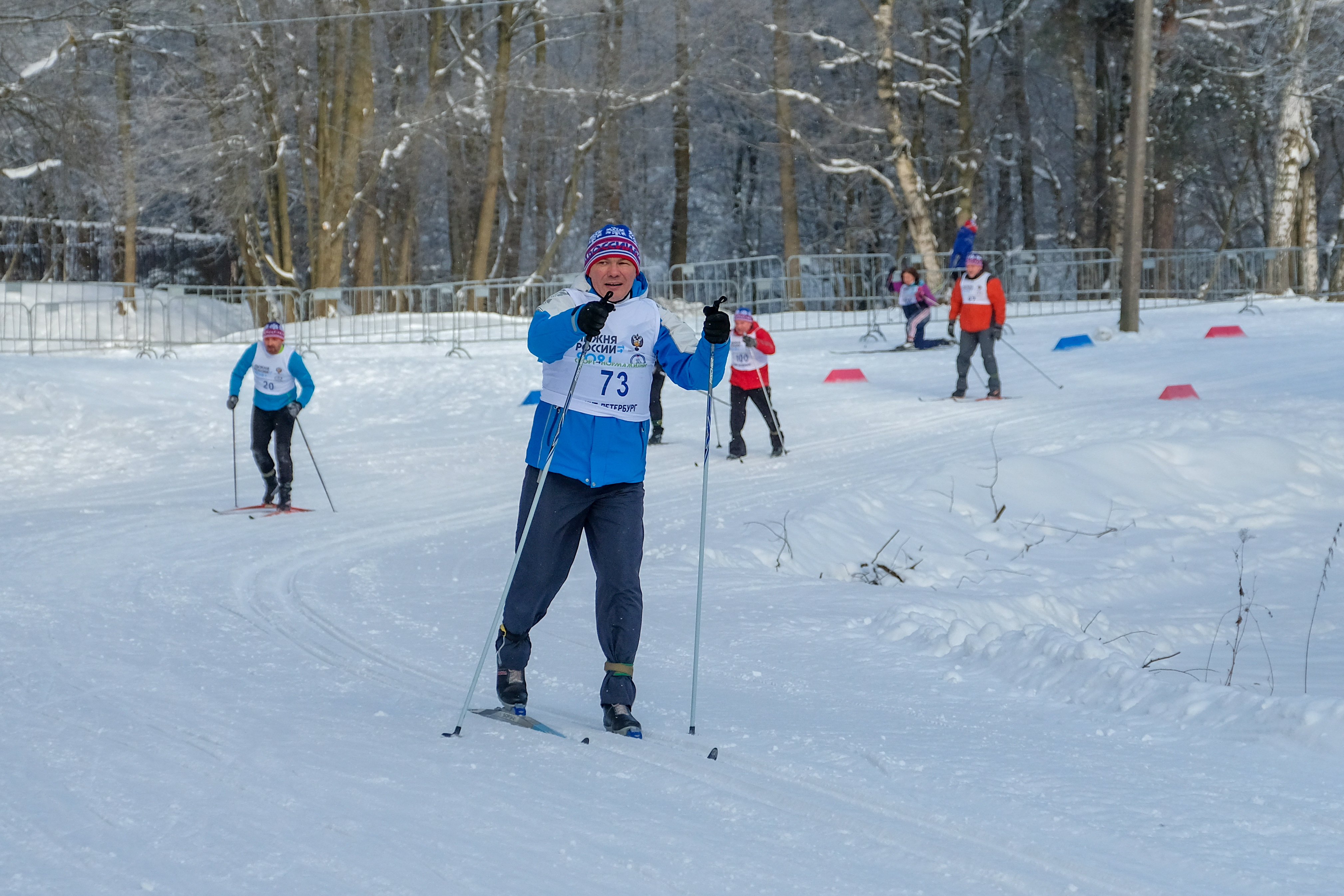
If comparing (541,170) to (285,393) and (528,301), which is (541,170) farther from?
(285,393)

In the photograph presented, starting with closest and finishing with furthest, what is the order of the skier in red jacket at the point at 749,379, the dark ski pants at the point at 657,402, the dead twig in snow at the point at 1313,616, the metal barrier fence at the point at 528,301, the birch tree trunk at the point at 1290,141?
the dead twig in snow at the point at 1313,616
the skier in red jacket at the point at 749,379
the dark ski pants at the point at 657,402
the birch tree trunk at the point at 1290,141
the metal barrier fence at the point at 528,301

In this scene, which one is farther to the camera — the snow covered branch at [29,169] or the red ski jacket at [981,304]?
the snow covered branch at [29,169]

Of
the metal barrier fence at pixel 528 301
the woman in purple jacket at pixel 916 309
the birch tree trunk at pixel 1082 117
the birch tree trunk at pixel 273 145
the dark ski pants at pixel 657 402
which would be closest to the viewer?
the dark ski pants at pixel 657 402

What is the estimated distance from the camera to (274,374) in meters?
11.9

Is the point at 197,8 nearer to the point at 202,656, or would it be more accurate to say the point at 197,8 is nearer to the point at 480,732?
the point at 202,656

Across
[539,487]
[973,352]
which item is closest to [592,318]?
[539,487]

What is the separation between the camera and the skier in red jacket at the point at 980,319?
15.6 meters

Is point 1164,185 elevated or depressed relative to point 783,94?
depressed

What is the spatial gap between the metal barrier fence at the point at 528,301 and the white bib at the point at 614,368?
58.6ft

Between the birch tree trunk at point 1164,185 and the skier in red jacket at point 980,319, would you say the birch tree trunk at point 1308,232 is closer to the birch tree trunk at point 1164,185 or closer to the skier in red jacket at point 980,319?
the birch tree trunk at point 1164,185

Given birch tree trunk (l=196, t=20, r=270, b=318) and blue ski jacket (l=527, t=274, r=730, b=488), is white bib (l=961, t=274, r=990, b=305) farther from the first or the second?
birch tree trunk (l=196, t=20, r=270, b=318)

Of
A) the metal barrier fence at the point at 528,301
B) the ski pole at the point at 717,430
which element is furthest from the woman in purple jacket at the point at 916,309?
the ski pole at the point at 717,430

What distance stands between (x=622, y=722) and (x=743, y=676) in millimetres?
1199

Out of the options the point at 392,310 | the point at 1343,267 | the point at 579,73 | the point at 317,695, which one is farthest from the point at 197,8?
the point at 317,695
